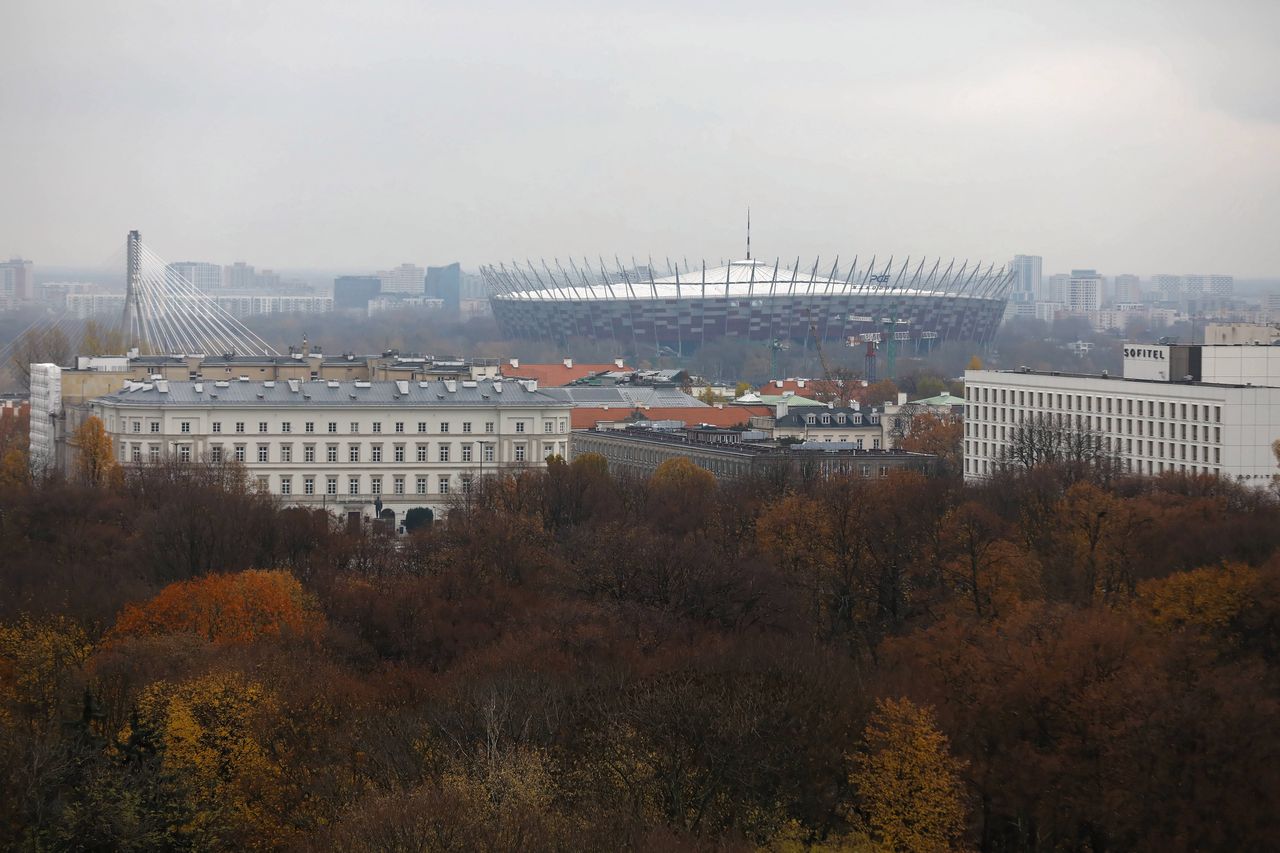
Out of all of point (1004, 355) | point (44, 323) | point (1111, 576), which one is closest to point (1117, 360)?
point (1004, 355)

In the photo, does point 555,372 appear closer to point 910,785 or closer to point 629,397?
point 629,397

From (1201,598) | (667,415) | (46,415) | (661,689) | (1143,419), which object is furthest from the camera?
(667,415)

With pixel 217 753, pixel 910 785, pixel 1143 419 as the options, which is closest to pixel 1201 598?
pixel 910 785

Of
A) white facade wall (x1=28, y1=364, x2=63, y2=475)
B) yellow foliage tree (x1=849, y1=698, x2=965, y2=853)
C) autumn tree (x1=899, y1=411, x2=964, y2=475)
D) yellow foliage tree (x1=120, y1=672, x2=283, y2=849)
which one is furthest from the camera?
autumn tree (x1=899, y1=411, x2=964, y2=475)

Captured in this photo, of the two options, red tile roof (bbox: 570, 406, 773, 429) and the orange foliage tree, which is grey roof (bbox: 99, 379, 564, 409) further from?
the orange foliage tree

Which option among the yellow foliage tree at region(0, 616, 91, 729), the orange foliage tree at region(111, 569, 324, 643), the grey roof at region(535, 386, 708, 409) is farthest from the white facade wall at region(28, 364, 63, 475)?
the yellow foliage tree at region(0, 616, 91, 729)

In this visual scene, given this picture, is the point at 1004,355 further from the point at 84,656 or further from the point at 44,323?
the point at 84,656

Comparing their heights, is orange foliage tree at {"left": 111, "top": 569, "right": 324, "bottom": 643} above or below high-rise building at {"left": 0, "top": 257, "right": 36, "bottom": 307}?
below
